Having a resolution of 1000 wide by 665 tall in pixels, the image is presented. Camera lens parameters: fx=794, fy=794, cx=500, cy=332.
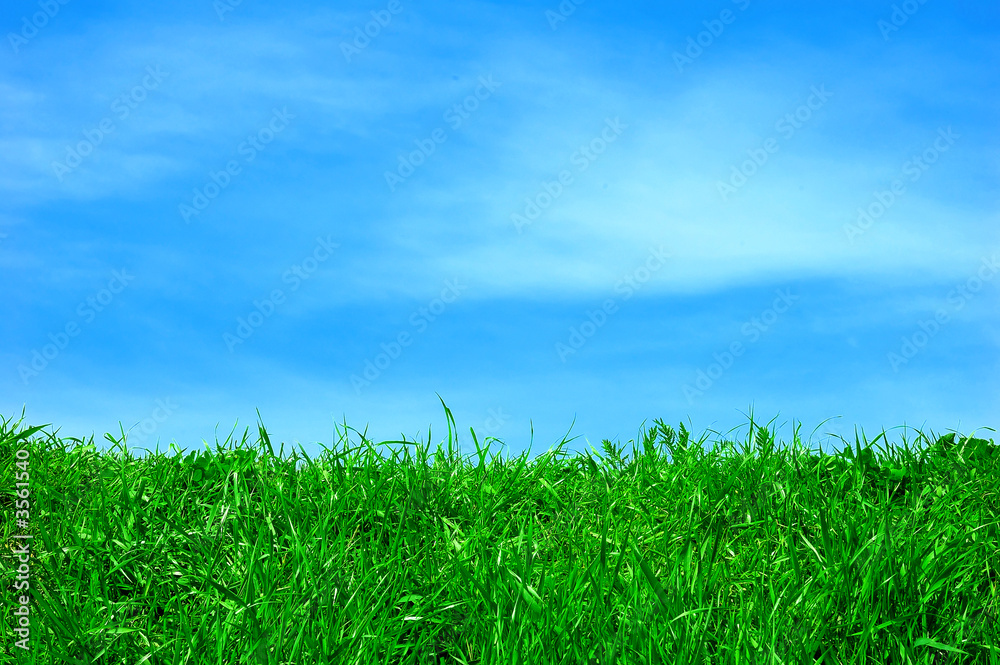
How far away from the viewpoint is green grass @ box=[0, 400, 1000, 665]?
372cm

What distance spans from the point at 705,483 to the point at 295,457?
270 centimetres

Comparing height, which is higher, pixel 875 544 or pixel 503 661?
pixel 875 544

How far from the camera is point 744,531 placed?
15.0ft

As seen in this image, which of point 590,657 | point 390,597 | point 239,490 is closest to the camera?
point 590,657

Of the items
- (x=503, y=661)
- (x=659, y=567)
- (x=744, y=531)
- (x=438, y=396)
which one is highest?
(x=438, y=396)

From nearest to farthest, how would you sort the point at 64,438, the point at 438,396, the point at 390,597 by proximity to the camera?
1. the point at 390,597
2. the point at 438,396
3. the point at 64,438

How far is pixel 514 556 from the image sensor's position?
13.4 ft

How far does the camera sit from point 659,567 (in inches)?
167

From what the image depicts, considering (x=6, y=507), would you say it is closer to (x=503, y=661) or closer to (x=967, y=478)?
(x=503, y=661)

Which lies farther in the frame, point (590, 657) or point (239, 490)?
point (239, 490)

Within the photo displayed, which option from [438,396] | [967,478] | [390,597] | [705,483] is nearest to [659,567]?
[705,483]

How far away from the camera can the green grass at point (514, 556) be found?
3.72 m

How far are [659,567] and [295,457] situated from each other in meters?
2.55

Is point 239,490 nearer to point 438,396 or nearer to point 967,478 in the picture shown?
point 438,396
